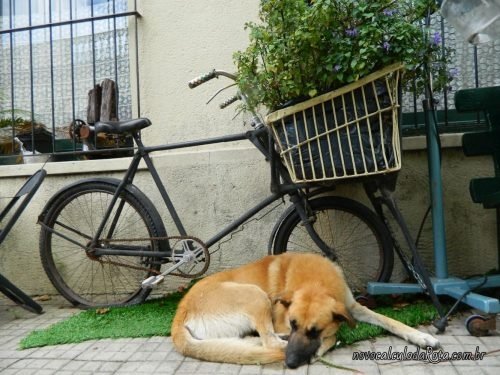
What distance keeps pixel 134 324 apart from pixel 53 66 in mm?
3171

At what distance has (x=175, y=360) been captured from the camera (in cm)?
251

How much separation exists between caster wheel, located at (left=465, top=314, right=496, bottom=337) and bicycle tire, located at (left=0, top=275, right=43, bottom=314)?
129 inches

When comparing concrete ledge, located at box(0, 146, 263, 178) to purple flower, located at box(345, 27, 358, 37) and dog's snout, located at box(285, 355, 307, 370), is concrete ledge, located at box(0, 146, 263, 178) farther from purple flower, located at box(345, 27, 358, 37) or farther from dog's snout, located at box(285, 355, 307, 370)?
dog's snout, located at box(285, 355, 307, 370)

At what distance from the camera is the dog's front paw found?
95.9 inches

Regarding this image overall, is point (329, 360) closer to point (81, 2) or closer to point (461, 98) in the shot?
point (461, 98)

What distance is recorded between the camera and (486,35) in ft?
7.60

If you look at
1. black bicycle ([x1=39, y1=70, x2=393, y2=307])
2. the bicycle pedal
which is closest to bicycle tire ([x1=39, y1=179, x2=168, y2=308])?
black bicycle ([x1=39, y1=70, x2=393, y2=307])

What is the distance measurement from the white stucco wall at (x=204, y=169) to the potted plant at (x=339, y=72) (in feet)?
3.60

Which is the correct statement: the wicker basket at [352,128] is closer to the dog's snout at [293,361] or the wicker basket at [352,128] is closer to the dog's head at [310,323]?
the dog's head at [310,323]

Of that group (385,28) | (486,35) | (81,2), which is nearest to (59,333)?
(385,28)

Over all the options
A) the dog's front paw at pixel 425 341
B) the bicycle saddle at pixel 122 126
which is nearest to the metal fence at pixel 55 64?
the bicycle saddle at pixel 122 126

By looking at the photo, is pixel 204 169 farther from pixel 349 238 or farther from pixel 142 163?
pixel 349 238

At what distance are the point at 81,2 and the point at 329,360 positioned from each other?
14.7ft

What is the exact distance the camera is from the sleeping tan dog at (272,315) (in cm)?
237
